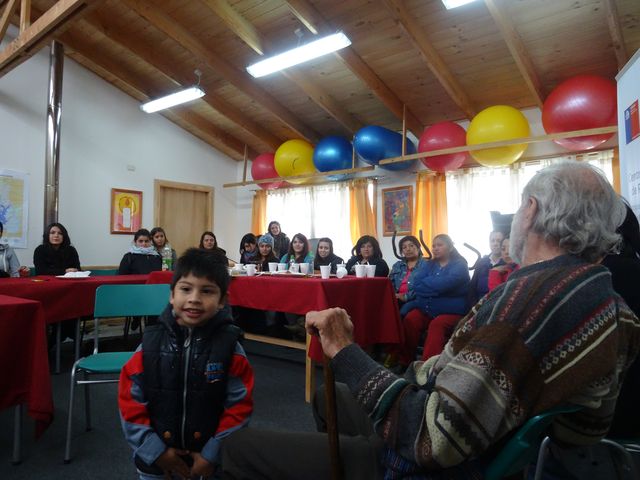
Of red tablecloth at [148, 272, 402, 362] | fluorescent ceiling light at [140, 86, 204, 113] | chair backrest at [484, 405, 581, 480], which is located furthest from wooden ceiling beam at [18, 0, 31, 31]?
chair backrest at [484, 405, 581, 480]

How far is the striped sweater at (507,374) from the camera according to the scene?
25.4 inches

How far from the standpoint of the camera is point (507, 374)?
2.13ft

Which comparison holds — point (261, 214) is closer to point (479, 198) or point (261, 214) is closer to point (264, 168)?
point (264, 168)

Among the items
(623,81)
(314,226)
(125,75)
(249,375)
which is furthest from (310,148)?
(249,375)

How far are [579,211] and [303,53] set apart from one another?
3.69 m

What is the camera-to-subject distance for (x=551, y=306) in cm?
68

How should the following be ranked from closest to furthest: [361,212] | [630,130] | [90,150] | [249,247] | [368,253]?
[630,130], [368,253], [249,247], [90,150], [361,212]

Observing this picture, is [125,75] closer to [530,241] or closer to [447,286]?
[447,286]

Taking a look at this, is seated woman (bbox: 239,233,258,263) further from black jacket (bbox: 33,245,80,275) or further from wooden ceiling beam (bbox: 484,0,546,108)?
wooden ceiling beam (bbox: 484,0,546,108)

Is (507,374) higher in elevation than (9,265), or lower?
lower

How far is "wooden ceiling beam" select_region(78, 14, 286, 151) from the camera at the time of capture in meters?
4.74

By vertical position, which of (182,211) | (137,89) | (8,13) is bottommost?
(182,211)

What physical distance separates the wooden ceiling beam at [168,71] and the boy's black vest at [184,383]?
479 cm

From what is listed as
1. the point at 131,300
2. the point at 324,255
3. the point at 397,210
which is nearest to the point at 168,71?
the point at 324,255
